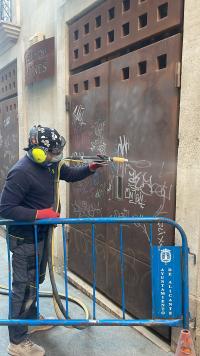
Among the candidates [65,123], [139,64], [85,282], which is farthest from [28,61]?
[85,282]

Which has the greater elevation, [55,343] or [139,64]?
[139,64]

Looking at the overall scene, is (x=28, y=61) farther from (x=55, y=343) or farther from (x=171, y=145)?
(x=55, y=343)

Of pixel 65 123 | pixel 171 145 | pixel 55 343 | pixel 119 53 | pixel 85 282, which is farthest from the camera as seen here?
pixel 65 123

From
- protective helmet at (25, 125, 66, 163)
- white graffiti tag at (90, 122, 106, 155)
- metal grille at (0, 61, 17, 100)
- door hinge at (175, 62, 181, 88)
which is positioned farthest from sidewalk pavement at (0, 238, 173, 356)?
metal grille at (0, 61, 17, 100)

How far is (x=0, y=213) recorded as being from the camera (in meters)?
2.99

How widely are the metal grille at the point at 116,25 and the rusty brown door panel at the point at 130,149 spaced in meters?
0.16

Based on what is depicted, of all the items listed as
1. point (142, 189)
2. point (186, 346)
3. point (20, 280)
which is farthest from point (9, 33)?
point (186, 346)

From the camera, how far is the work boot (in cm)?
312

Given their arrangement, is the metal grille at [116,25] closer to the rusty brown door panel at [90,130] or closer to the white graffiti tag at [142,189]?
the rusty brown door panel at [90,130]

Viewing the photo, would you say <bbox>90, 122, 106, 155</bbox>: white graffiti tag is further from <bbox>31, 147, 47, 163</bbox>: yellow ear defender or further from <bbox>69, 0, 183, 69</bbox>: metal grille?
<bbox>31, 147, 47, 163</bbox>: yellow ear defender

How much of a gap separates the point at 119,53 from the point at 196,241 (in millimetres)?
2104

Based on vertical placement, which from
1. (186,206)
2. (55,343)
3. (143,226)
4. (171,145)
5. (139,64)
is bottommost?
(55,343)

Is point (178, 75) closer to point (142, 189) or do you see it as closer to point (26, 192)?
point (142, 189)

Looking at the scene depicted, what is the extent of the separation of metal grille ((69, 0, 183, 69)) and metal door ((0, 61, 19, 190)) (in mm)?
2749
